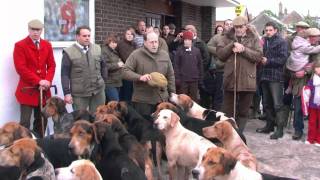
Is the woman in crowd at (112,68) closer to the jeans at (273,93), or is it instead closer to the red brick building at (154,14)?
the red brick building at (154,14)

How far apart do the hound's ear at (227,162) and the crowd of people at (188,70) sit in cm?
243

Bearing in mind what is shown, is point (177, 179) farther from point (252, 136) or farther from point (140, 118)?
point (252, 136)

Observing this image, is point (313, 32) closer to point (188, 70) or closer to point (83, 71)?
point (188, 70)

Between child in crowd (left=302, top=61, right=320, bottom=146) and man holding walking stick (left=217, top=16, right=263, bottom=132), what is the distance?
1432 millimetres

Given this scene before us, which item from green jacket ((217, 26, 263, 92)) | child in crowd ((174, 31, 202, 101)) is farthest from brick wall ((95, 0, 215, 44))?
green jacket ((217, 26, 263, 92))

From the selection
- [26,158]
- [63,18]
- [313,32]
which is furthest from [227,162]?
Result: [313,32]

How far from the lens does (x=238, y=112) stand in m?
8.78

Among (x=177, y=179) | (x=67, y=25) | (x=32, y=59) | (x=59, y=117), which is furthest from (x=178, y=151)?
(x=67, y=25)

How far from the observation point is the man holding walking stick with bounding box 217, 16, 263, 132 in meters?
8.33

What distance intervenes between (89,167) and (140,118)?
230 centimetres

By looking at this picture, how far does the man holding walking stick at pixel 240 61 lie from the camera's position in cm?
833

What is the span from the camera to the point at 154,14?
46.4 feet

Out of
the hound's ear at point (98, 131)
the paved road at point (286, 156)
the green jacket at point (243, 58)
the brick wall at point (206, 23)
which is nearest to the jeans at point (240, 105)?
the green jacket at point (243, 58)

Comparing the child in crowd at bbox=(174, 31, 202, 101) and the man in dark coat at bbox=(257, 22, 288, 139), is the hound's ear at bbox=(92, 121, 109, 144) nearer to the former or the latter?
the child in crowd at bbox=(174, 31, 202, 101)
